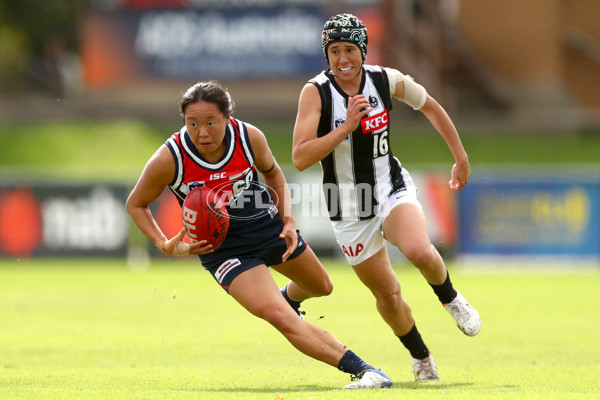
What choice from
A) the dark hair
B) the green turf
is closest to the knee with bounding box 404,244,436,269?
the dark hair

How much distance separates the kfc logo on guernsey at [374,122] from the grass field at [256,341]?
1.73 metres

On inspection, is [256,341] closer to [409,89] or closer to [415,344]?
[415,344]

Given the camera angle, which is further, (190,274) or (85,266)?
(85,266)

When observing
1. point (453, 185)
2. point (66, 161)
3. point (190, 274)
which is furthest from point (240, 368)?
point (66, 161)

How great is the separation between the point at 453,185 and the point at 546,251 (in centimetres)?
1030

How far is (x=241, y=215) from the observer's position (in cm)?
695

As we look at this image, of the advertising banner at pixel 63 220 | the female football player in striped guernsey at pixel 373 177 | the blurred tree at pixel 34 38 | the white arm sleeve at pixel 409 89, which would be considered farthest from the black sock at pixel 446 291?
the blurred tree at pixel 34 38

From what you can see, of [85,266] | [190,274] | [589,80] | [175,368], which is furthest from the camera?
[589,80]

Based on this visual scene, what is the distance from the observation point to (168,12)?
2423cm

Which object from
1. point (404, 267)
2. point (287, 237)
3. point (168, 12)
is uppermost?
point (168, 12)

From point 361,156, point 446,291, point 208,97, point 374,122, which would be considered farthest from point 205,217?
Answer: point 446,291

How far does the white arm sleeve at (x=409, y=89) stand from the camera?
7339mm

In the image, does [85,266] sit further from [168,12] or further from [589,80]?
[589,80]

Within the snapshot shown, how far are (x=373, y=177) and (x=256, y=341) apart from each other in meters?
3.21
